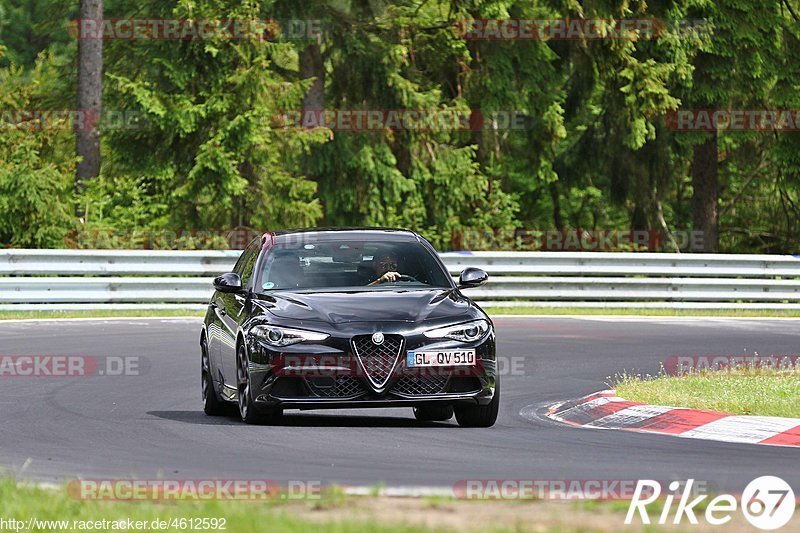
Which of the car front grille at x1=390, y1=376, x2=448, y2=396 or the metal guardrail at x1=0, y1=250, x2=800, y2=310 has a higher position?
the car front grille at x1=390, y1=376, x2=448, y2=396

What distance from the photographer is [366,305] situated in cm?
1221

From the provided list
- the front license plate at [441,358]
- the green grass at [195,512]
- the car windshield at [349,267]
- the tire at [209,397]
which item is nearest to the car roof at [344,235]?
the car windshield at [349,267]

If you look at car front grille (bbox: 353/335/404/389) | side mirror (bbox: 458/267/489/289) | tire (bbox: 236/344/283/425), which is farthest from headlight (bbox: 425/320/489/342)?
tire (bbox: 236/344/283/425)

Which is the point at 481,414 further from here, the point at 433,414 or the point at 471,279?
the point at 471,279

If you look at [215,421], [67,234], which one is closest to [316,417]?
[215,421]

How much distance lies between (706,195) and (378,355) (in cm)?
2848

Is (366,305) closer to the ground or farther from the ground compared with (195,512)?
farther from the ground

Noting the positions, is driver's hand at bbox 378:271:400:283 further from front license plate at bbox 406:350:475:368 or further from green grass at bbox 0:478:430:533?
green grass at bbox 0:478:430:533

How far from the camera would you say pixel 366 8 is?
37.7 m

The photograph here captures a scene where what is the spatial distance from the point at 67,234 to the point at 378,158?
9.08 meters

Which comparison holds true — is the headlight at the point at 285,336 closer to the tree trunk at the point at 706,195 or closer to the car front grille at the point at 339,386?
the car front grille at the point at 339,386

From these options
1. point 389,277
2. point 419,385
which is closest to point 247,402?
point 419,385

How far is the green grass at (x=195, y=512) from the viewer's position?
696 cm

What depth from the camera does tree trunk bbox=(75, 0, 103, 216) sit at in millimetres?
31828
